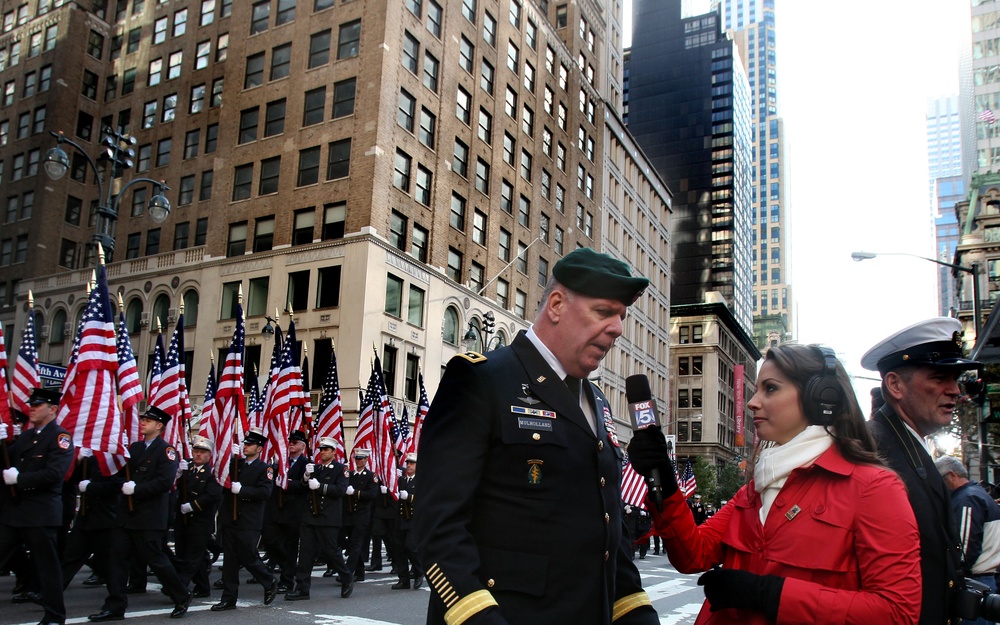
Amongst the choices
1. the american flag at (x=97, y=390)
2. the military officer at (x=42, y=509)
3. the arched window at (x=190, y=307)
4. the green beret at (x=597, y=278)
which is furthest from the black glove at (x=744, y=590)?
the arched window at (x=190, y=307)

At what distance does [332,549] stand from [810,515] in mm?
11109

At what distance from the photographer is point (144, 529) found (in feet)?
33.6

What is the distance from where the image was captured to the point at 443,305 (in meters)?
41.6

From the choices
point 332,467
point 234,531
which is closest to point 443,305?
point 332,467

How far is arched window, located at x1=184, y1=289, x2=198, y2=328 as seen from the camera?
42.4 m

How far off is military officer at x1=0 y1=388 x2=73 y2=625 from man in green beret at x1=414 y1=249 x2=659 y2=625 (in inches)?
273

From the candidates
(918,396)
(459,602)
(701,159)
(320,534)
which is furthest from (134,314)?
(701,159)

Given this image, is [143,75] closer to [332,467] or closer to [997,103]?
[332,467]

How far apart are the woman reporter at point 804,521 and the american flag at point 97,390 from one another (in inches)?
381

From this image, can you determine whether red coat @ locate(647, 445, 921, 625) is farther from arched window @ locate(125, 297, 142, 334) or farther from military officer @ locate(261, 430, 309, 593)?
arched window @ locate(125, 297, 142, 334)

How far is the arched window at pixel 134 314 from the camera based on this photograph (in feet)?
147

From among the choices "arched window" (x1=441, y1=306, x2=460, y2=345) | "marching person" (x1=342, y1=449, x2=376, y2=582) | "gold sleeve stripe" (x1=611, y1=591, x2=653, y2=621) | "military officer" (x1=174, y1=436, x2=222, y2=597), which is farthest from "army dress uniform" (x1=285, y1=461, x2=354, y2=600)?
"arched window" (x1=441, y1=306, x2=460, y2=345)

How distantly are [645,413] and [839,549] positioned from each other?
34.2 inches

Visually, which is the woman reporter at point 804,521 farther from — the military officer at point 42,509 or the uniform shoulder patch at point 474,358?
the military officer at point 42,509
